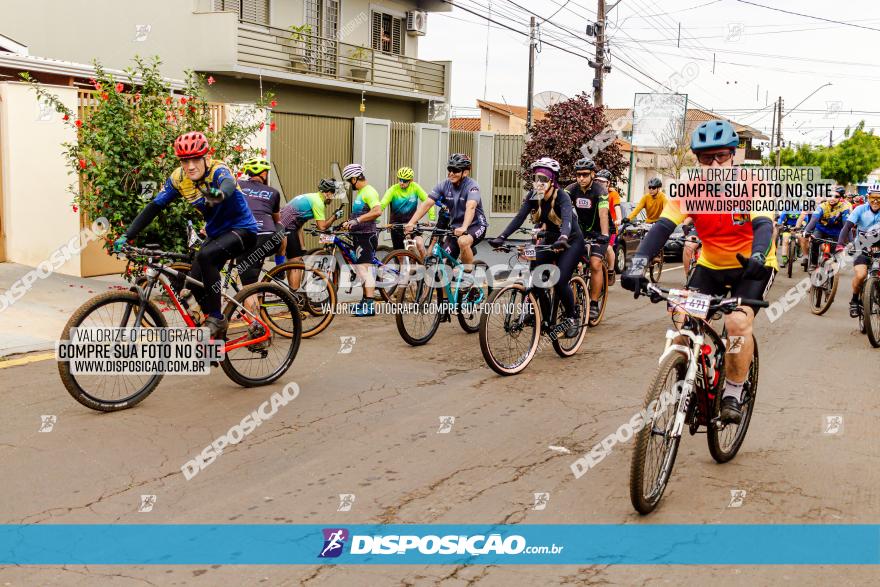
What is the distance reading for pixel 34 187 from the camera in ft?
42.5

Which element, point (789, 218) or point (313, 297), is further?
point (789, 218)

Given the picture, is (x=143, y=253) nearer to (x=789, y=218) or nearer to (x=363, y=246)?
(x=363, y=246)

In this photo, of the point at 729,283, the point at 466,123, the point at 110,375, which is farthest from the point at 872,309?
the point at 466,123

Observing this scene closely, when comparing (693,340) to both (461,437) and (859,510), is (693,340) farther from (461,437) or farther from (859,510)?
(461,437)

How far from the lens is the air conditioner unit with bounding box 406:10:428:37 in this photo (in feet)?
90.8

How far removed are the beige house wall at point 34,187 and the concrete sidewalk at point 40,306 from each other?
370 mm

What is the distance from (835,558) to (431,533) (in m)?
2.05

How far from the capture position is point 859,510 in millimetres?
5172

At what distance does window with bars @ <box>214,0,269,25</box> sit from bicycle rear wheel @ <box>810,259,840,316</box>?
48.2ft

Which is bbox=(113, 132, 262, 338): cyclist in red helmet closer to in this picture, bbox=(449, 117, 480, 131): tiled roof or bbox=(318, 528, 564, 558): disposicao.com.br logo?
bbox=(318, 528, 564, 558): disposicao.com.br logo

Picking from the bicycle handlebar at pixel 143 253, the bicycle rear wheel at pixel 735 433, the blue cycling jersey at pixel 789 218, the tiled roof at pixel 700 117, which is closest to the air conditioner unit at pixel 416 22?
the blue cycling jersey at pixel 789 218

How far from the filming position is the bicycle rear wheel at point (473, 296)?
32.9 feet

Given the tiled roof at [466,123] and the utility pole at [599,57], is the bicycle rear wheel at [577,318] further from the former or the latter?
the tiled roof at [466,123]

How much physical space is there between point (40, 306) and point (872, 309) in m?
10.1
